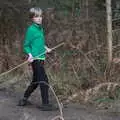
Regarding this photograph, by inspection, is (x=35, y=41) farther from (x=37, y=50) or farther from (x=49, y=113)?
(x=49, y=113)

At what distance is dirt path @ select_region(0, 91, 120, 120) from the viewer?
7.95 metres

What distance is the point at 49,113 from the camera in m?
8.17

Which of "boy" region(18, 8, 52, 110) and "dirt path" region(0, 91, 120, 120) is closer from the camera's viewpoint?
"dirt path" region(0, 91, 120, 120)

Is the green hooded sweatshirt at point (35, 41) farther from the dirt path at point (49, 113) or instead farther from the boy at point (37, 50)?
the dirt path at point (49, 113)

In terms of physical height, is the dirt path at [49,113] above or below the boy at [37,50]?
below

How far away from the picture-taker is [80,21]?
11.1 m

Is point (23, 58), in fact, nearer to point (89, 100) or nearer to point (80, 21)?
point (80, 21)

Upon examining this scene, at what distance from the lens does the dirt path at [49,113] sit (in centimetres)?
795

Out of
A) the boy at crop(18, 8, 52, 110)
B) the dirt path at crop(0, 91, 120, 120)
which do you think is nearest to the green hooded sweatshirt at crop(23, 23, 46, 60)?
the boy at crop(18, 8, 52, 110)

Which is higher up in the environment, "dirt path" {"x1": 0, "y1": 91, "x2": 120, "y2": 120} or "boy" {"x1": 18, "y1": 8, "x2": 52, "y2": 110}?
"boy" {"x1": 18, "y1": 8, "x2": 52, "y2": 110}

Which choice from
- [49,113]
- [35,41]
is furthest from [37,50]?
[49,113]

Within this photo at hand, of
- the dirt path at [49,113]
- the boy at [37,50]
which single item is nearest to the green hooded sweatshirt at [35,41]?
the boy at [37,50]

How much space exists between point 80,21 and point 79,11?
40 centimetres

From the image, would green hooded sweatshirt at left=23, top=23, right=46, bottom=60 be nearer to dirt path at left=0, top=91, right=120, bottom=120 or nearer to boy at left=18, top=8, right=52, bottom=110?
boy at left=18, top=8, right=52, bottom=110
